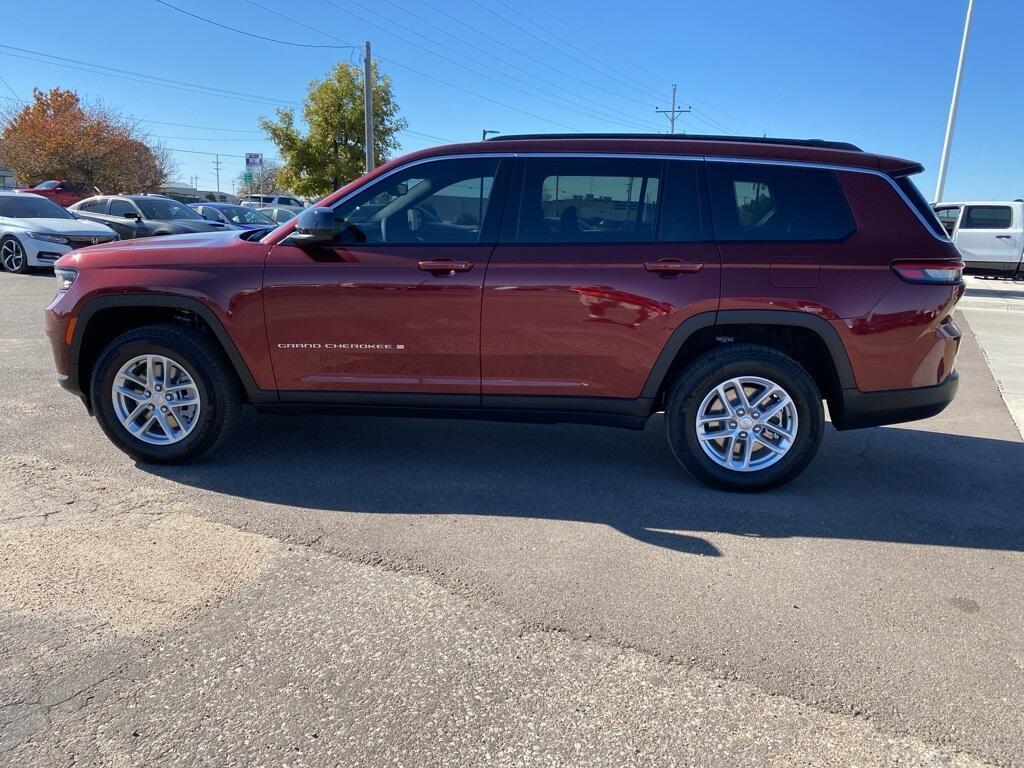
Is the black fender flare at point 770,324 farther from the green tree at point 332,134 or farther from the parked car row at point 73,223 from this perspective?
the green tree at point 332,134

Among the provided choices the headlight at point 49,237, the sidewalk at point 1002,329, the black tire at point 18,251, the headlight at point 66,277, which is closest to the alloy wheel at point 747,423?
the sidewalk at point 1002,329

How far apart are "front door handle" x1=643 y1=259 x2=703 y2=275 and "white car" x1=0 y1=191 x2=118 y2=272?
42.1ft

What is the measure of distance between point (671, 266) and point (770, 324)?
642mm

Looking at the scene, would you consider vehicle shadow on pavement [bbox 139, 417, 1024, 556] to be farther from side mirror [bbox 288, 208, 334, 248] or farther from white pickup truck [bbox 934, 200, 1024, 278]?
white pickup truck [bbox 934, 200, 1024, 278]

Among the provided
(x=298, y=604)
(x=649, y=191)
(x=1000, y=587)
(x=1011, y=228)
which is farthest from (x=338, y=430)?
(x=1011, y=228)

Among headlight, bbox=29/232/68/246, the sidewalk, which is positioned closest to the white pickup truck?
the sidewalk

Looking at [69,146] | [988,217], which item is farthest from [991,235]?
[69,146]

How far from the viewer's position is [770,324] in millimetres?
4020

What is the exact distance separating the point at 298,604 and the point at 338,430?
2327mm

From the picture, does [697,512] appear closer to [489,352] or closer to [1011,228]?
[489,352]

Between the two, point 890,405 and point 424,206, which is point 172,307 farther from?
point 890,405

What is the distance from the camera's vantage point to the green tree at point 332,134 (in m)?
31.2

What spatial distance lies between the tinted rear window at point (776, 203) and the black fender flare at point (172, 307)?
2.85 m

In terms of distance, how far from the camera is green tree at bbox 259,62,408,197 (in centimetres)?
3123
